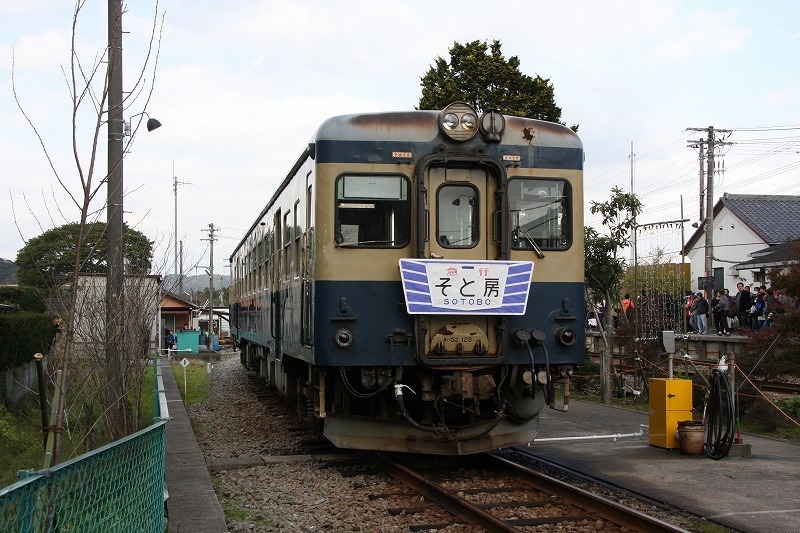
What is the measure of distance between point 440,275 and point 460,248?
49 centimetres

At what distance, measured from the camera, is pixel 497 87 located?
72.5 ft

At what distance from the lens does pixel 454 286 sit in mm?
7609

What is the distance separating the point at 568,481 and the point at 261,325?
729 cm

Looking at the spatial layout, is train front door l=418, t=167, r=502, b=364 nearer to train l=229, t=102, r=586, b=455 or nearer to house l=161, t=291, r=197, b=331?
train l=229, t=102, r=586, b=455

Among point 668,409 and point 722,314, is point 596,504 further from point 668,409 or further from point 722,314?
point 722,314

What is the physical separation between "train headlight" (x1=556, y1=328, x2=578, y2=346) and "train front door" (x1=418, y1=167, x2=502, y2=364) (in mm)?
634

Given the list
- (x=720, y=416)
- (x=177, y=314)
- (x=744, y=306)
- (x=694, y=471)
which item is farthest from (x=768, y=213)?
(x=694, y=471)

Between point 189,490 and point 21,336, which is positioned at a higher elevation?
point 21,336

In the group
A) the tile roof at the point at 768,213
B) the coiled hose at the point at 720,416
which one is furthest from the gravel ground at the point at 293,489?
the tile roof at the point at 768,213

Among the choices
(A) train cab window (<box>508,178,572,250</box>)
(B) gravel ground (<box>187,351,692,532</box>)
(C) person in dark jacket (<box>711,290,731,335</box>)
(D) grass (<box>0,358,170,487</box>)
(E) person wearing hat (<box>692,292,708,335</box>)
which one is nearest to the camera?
(B) gravel ground (<box>187,351,692,532</box>)

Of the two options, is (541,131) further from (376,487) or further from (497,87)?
(497,87)

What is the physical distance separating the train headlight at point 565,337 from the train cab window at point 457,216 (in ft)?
3.84

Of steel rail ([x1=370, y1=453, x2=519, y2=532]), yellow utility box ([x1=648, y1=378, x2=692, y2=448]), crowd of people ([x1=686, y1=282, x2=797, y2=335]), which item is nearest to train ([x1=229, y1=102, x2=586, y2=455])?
steel rail ([x1=370, y1=453, x2=519, y2=532])

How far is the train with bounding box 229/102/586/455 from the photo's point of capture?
7695 millimetres
